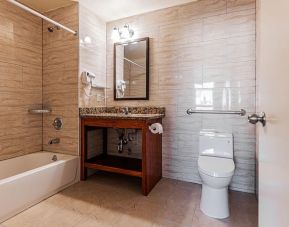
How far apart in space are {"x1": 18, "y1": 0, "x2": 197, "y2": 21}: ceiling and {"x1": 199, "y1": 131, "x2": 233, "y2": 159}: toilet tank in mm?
1687

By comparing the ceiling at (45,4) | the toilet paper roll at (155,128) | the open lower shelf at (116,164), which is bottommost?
the open lower shelf at (116,164)

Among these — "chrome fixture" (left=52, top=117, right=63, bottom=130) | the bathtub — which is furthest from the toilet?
"chrome fixture" (left=52, top=117, right=63, bottom=130)

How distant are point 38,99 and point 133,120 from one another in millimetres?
1511

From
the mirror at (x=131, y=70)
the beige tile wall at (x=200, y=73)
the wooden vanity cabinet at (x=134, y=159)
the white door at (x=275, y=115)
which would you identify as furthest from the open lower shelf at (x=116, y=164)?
the white door at (x=275, y=115)

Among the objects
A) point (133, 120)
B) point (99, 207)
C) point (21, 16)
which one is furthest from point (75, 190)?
point (21, 16)

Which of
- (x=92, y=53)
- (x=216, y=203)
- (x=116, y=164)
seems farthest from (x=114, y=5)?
(x=216, y=203)

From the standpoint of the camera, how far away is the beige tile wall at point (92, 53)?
7.75 ft

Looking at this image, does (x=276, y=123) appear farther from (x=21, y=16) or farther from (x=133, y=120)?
(x=21, y=16)

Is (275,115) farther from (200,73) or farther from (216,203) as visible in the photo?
(200,73)

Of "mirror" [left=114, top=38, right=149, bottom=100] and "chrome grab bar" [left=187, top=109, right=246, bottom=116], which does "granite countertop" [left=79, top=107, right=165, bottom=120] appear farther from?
"chrome grab bar" [left=187, top=109, right=246, bottom=116]

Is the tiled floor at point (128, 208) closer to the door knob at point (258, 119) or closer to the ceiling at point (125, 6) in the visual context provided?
the door knob at point (258, 119)

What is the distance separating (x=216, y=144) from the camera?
6.64ft

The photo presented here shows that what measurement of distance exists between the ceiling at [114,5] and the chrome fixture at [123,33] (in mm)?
205

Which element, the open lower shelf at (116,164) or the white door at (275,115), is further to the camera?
the open lower shelf at (116,164)
